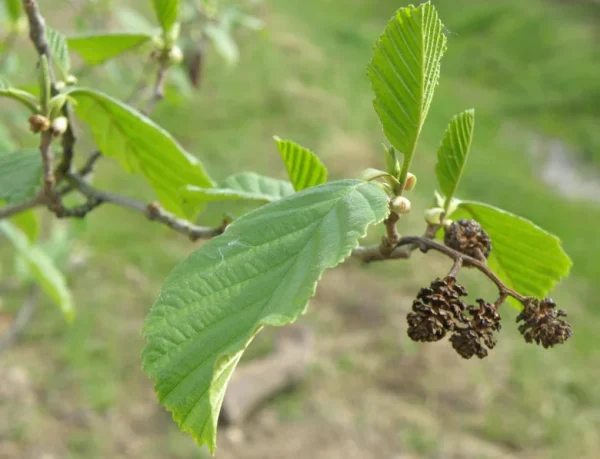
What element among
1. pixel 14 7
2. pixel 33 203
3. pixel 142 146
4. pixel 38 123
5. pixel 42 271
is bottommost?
pixel 42 271

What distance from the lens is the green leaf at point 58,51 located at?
109 cm

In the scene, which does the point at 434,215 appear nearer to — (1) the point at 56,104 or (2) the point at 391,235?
(2) the point at 391,235

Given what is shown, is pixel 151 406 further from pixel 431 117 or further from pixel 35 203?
pixel 431 117

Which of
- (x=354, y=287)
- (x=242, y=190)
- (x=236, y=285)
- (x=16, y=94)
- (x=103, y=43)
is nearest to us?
(x=236, y=285)

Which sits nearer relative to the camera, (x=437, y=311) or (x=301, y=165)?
(x=437, y=311)

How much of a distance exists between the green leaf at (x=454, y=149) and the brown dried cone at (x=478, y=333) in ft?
0.75

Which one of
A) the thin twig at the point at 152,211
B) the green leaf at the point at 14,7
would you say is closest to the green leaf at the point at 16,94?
the thin twig at the point at 152,211

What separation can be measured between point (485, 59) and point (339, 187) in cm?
763

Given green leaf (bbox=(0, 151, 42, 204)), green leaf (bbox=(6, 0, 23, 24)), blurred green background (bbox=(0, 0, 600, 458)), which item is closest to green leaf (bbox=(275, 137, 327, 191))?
green leaf (bbox=(0, 151, 42, 204))

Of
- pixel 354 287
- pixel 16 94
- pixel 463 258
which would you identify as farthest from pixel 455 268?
pixel 354 287

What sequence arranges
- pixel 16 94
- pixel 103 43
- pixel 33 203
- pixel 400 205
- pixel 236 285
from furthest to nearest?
1. pixel 103 43
2. pixel 33 203
3. pixel 16 94
4. pixel 400 205
5. pixel 236 285

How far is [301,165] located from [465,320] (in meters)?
0.39

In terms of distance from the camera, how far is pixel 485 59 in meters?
7.86

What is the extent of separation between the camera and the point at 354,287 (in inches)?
192
